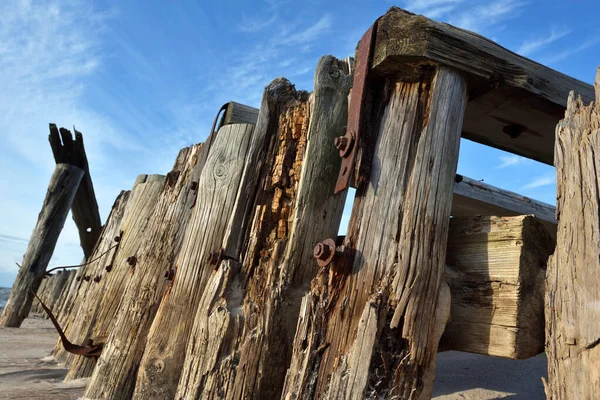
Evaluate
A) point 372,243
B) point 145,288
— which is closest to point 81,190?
point 145,288

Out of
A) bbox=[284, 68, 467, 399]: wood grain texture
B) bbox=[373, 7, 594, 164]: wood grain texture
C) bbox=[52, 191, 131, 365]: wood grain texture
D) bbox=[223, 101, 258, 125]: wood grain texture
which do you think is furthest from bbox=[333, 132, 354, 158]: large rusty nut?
bbox=[52, 191, 131, 365]: wood grain texture

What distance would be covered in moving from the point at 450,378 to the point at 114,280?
3.15m

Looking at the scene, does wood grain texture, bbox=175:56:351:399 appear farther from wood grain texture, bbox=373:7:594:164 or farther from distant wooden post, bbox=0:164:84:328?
distant wooden post, bbox=0:164:84:328

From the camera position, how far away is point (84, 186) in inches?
383

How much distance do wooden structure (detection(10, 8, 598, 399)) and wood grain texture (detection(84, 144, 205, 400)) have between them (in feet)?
1.26

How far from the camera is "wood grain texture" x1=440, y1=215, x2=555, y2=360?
1862 mm

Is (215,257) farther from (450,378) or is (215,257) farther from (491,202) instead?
(491,202)

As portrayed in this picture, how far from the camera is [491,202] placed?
4.87 m

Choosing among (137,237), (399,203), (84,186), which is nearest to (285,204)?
(399,203)

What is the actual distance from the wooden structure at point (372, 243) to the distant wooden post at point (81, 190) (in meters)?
6.34

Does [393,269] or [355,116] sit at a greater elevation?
[355,116]

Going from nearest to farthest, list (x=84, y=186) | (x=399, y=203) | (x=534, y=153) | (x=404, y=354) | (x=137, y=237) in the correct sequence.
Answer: (x=404, y=354)
(x=399, y=203)
(x=534, y=153)
(x=137, y=237)
(x=84, y=186)

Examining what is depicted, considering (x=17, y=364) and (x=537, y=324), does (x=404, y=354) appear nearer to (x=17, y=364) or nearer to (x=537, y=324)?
(x=537, y=324)

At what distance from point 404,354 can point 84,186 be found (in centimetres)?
908
